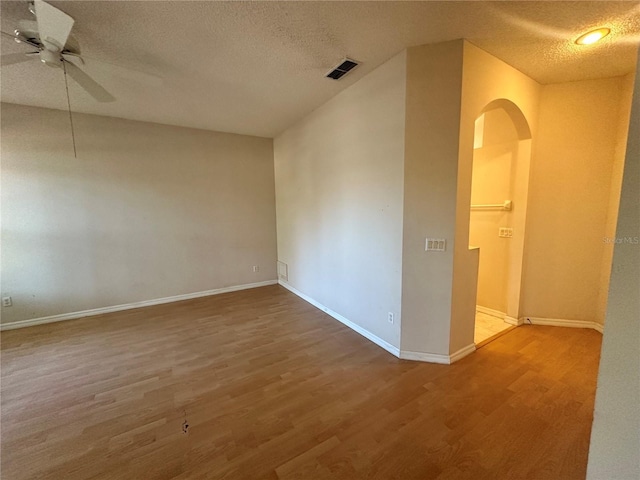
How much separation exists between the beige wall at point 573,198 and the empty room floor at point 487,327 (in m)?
0.35

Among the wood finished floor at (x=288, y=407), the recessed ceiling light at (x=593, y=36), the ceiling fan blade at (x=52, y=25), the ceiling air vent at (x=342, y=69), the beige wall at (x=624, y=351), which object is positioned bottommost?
the wood finished floor at (x=288, y=407)

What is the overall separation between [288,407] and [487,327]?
2542 millimetres

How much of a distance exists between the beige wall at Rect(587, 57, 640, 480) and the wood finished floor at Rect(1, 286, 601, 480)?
2.99 ft

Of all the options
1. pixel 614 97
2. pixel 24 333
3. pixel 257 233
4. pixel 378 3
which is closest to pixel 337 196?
pixel 378 3

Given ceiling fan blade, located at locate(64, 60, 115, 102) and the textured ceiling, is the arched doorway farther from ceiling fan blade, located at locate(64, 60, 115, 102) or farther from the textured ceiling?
ceiling fan blade, located at locate(64, 60, 115, 102)

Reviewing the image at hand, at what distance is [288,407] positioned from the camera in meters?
1.87

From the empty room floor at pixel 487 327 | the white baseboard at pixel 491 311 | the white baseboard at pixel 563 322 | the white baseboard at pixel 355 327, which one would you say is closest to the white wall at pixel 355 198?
the white baseboard at pixel 355 327

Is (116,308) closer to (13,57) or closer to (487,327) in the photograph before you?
(13,57)

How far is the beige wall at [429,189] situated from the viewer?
6.95ft

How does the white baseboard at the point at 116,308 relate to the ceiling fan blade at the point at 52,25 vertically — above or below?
below

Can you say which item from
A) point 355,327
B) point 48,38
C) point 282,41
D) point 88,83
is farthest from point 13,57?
point 355,327

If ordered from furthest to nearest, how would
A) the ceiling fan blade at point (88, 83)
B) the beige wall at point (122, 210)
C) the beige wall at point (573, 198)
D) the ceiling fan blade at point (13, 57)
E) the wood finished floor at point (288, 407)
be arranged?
the beige wall at point (122, 210) < the beige wall at point (573, 198) < the ceiling fan blade at point (88, 83) < the ceiling fan blade at point (13, 57) < the wood finished floor at point (288, 407)

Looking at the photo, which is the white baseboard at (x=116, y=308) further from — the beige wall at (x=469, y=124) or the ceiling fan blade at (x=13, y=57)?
the beige wall at (x=469, y=124)

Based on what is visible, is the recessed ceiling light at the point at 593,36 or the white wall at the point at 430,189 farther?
the white wall at the point at 430,189
